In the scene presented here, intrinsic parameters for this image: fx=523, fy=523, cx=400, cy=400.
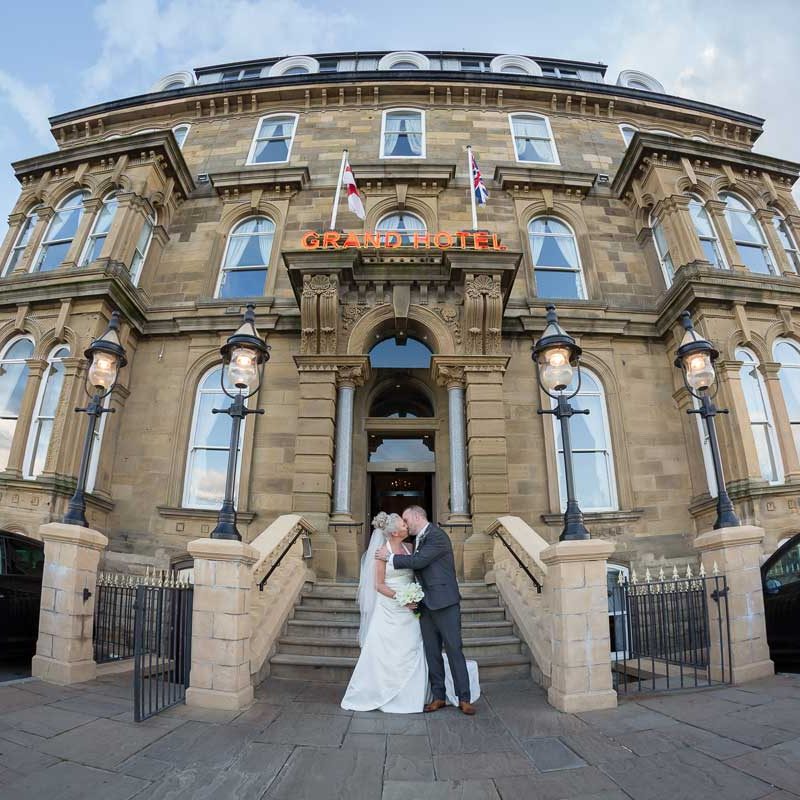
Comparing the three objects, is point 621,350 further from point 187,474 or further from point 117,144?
point 117,144

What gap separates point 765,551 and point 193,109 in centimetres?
2088

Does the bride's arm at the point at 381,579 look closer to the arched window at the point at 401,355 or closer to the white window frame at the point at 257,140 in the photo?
the arched window at the point at 401,355

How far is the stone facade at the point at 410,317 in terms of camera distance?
11.4m

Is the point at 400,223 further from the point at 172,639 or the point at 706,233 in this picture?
the point at 172,639

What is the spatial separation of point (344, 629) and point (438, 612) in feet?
8.37

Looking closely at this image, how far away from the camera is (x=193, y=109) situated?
18.0 meters

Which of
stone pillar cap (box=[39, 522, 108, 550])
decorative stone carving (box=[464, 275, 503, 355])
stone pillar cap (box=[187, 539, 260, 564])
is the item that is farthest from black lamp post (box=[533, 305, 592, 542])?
stone pillar cap (box=[39, 522, 108, 550])

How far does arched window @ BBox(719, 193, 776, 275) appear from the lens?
14312 millimetres

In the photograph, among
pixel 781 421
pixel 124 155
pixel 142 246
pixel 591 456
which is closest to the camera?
pixel 781 421

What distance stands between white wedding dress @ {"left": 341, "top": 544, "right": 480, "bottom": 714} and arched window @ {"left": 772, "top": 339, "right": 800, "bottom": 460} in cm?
1099

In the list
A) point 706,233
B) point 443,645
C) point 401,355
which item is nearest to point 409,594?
point 443,645

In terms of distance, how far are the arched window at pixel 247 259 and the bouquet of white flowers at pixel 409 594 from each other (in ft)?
34.0

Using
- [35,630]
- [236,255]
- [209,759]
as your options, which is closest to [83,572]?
[35,630]

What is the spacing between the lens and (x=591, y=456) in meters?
12.6
